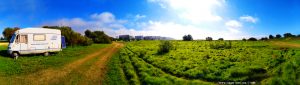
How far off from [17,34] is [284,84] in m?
Result: 28.4

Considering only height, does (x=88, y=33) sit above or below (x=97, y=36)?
above

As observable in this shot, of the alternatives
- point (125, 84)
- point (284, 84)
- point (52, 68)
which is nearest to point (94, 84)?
point (125, 84)

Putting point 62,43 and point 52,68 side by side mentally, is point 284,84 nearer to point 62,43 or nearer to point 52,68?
point 52,68

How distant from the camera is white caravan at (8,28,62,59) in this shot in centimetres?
3519

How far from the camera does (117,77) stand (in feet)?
75.2

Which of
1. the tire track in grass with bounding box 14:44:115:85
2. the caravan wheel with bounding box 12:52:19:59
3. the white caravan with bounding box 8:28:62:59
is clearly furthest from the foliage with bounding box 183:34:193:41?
the tire track in grass with bounding box 14:44:115:85

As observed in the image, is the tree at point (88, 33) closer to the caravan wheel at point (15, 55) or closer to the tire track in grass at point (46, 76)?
the caravan wheel at point (15, 55)

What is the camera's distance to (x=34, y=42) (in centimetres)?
3688

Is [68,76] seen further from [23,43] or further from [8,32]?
[8,32]

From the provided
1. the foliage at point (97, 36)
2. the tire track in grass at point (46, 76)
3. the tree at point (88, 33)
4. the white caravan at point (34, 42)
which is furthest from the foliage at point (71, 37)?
the tire track in grass at point (46, 76)

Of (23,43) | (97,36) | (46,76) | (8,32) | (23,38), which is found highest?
(8,32)

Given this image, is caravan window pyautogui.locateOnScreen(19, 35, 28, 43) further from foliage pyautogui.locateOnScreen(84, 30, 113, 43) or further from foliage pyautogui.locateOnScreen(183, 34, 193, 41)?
foliage pyautogui.locateOnScreen(183, 34, 193, 41)

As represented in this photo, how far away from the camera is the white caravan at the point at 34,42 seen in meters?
35.2

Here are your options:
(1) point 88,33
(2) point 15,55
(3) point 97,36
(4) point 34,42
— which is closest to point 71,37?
(4) point 34,42
